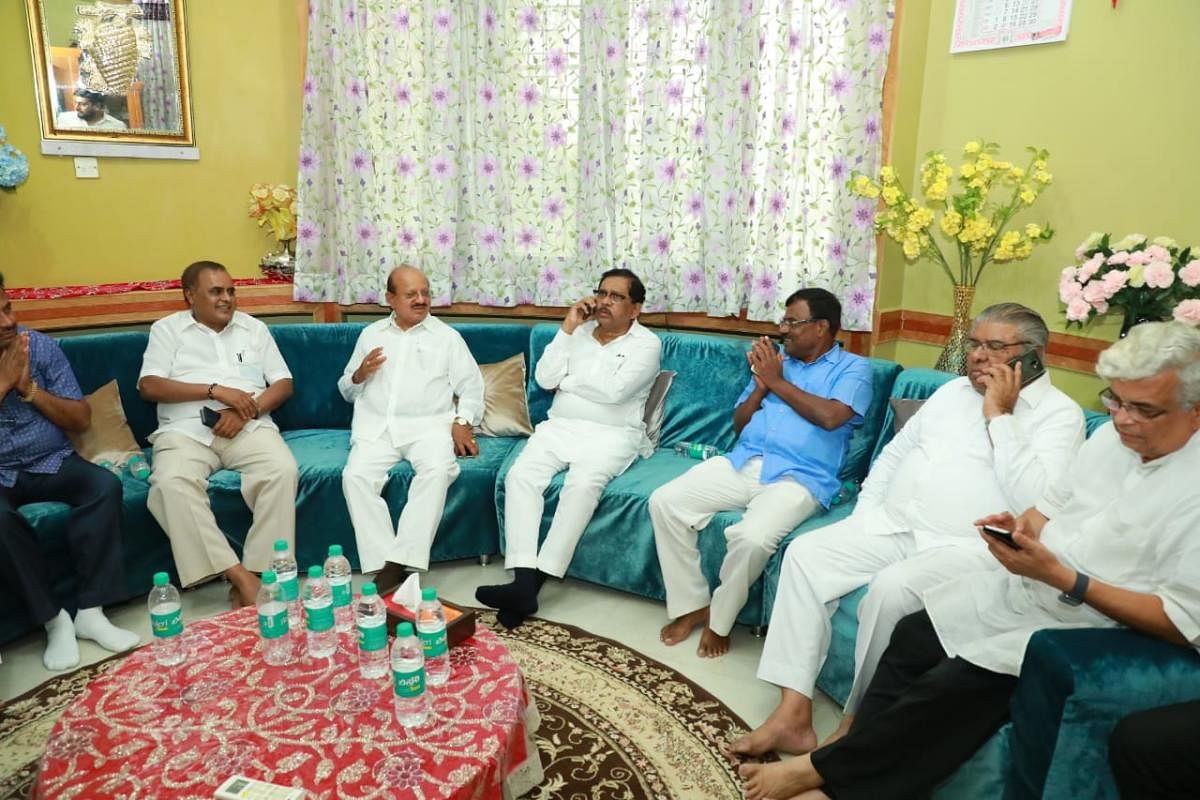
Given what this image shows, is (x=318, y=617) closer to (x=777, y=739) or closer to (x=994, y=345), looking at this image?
(x=777, y=739)

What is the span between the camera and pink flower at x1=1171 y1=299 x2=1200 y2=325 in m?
2.21

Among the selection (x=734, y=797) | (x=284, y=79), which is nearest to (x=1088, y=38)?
(x=734, y=797)

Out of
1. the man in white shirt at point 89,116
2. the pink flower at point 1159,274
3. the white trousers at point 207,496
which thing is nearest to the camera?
the pink flower at point 1159,274

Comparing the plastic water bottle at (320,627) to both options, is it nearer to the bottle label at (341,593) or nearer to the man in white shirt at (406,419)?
the bottle label at (341,593)

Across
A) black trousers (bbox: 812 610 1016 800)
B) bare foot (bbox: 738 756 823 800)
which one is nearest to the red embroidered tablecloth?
bare foot (bbox: 738 756 823 800)

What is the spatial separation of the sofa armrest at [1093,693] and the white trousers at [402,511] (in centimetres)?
206

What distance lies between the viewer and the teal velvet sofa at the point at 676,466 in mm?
2688

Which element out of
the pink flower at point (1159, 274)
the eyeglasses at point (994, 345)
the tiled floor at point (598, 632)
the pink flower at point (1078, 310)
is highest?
the pink flower at point (1159, 274)

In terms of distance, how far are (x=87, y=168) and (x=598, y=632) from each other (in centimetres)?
321

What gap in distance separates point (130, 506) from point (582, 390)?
1.70 metres

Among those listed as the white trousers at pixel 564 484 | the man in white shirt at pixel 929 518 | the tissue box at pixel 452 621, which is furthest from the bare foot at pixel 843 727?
the white trousers at pixel 564 484

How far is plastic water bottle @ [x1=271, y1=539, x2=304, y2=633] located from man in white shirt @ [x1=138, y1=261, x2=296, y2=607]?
0.89 m

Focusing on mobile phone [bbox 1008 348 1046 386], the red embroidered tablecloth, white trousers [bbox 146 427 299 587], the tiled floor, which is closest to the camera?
the red embroidered tablecloth

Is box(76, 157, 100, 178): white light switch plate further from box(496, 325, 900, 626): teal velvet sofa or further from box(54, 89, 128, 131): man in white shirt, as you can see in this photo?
box(496, 325, 900, 626): teal velvet sofa
